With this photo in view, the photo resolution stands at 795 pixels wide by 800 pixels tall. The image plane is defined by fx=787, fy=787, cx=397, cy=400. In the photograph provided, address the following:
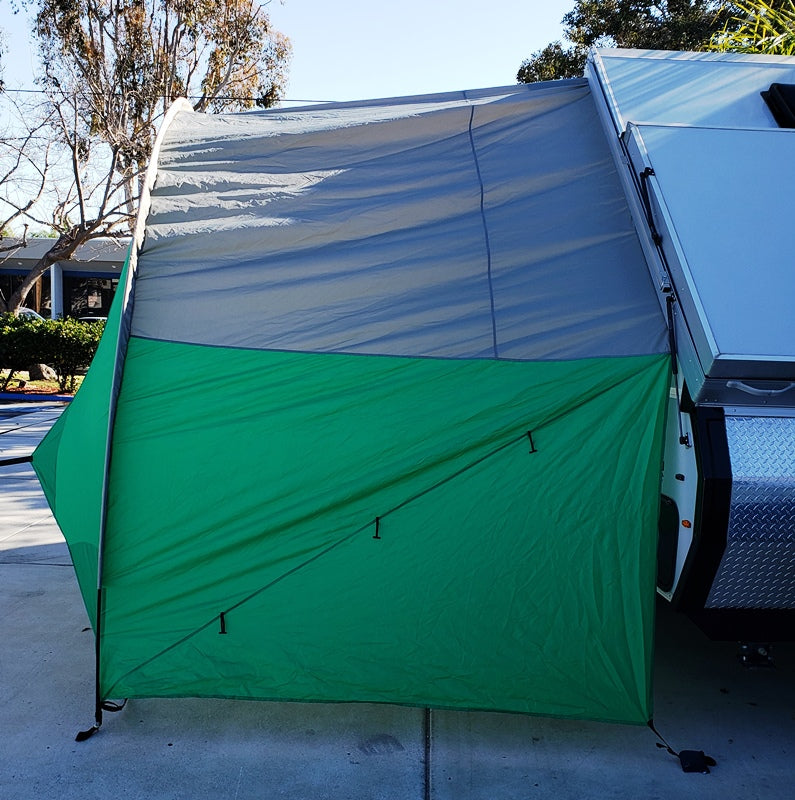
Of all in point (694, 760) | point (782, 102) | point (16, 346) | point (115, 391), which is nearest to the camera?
point (694, 760)

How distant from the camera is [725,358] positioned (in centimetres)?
288

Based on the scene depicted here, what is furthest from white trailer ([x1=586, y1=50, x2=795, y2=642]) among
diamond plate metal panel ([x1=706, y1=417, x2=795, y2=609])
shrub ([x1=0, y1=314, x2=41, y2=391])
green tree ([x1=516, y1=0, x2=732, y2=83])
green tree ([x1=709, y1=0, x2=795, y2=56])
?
green tree ([x1=516, y1=0, x2=732, y2=83])

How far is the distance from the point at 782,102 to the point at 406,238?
6.75 feet

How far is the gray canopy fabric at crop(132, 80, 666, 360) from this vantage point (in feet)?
11.2

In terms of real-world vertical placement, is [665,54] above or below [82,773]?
above

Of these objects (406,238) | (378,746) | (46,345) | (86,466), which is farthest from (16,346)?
(378,746)

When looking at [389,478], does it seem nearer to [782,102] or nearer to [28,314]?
[782,102]

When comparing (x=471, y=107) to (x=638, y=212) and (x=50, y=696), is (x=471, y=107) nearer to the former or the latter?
(x=638, y=212)

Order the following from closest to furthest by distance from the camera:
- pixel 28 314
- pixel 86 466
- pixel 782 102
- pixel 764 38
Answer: pixel 86 466
pixel 782 102
pixel 764 38
pixel 28 314

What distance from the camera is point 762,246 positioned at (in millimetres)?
3262

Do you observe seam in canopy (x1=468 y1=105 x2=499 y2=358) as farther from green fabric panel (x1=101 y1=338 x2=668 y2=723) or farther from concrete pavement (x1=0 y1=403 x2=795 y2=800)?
concrete pavement (x1=0 y1=403 x2=795 y2=800)

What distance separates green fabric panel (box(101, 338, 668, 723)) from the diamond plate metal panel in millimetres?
308

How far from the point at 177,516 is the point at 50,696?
1151 millimetres

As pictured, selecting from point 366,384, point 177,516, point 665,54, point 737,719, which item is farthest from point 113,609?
point 665,54
